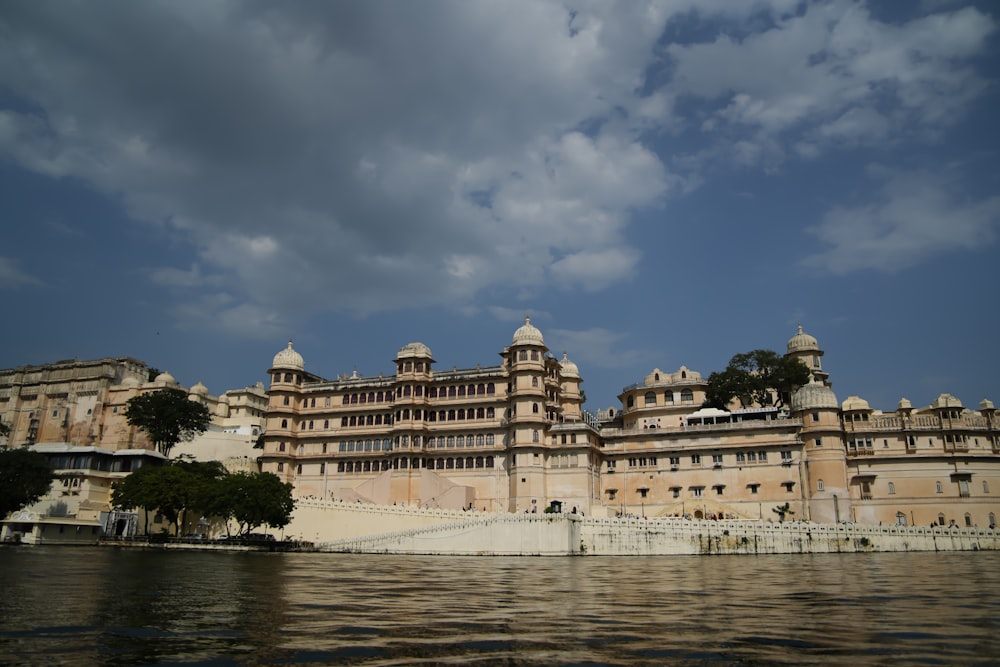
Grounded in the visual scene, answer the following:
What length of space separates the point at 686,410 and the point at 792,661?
68.5 m

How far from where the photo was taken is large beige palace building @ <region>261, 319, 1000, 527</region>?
6144 cm

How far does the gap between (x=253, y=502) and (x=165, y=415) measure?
89.7 ft

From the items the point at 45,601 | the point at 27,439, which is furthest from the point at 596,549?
the point at 27,439

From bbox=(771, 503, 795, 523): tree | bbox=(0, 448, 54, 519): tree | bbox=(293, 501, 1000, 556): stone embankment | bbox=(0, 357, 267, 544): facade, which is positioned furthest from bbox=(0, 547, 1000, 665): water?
bbox=(0, 357, 267, 544): facade

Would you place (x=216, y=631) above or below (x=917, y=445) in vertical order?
below

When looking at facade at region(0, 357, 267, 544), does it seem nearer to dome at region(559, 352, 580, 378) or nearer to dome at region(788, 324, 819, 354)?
dome at region(559, 352, 580, 378)

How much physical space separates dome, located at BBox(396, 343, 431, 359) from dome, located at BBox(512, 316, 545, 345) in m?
9.41

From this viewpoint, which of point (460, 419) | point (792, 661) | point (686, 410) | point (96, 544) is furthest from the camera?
point (686, 410)

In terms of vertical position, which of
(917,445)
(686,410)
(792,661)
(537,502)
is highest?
(686,410)

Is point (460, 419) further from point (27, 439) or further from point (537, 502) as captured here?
point (27, 439)

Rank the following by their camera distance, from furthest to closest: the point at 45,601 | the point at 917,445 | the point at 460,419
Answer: the point at 460,419, the point at 917,445, the point at 45,601

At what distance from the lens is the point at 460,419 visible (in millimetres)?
71750

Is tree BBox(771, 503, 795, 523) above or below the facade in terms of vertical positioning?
A: below

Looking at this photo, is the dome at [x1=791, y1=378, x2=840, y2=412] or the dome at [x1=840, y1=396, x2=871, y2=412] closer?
the dome at [x1=791, y1=378, x2=840, y2=412]
